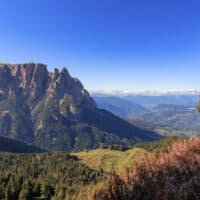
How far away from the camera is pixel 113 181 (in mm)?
20750

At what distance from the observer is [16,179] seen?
130 m

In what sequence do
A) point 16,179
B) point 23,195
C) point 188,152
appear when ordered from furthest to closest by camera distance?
point 16,179
point 23,195
point 188,152

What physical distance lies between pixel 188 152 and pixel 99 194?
28.0ft

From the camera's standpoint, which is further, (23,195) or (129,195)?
(23,195)

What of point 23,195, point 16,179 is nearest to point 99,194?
point 23,195

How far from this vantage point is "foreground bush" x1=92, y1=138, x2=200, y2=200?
18469mm

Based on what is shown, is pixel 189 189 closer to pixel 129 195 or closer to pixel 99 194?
pixel 129 195

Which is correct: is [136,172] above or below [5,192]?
above

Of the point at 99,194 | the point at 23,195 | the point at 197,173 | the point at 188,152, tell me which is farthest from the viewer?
the point at 23,195

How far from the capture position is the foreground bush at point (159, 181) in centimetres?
1847

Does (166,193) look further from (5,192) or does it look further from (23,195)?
(5,192)

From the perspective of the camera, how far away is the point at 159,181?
2062cm

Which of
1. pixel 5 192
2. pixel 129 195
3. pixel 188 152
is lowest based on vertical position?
pixel 5 192

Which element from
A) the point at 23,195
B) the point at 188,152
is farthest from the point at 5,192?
the point at 188,152
